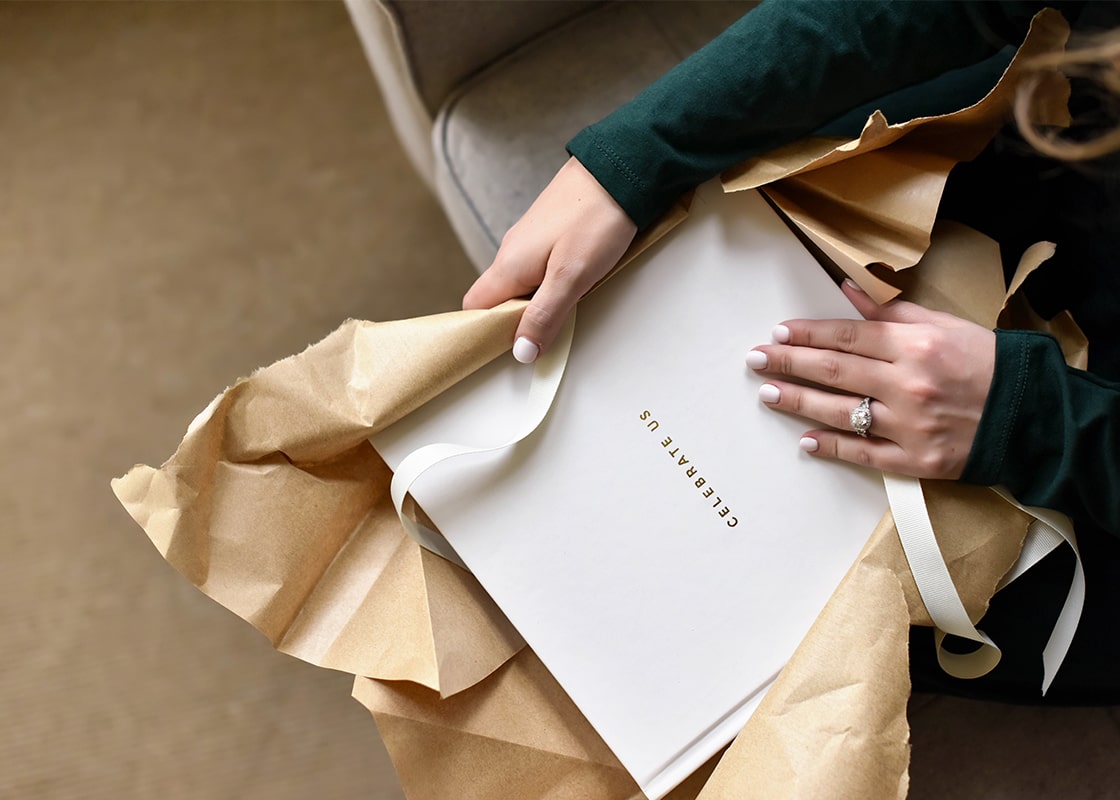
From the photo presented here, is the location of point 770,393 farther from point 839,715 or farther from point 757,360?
point 839,715

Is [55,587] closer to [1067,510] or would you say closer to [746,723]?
[746,723]

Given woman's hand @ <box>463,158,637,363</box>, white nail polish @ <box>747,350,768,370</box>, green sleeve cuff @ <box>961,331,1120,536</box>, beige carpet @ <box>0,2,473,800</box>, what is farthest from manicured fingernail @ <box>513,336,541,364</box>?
beige carpet @ <box>0,2,473,800</box>

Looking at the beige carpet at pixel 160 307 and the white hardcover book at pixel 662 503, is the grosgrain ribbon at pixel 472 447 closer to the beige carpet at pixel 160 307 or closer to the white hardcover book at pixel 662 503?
the white hardcover book at pixel 662 503

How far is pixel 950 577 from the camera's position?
46 cm

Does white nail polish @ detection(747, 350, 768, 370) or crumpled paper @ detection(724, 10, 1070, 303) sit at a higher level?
crumpled paper @ detection(724, 10, 1070, 303)

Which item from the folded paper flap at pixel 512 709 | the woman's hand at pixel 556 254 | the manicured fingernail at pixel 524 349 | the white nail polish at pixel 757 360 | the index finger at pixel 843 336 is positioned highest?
the woman's hand at pixel 556 254

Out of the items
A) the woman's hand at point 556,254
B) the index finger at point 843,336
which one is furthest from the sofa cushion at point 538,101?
the index finger at point 843,336

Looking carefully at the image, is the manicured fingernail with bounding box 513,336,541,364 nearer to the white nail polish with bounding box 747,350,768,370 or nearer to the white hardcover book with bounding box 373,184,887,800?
the white hardcover book with bounding box 373,184,887,800

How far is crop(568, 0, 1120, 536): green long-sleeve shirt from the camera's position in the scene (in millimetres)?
478

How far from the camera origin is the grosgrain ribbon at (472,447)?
1.51 ft

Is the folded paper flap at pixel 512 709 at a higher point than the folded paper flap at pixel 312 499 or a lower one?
Answer: lower

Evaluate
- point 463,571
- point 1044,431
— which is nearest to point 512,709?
point 463,571

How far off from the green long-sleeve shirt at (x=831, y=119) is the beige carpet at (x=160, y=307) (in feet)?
1.57

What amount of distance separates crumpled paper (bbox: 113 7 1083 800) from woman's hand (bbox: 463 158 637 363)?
0.02 meters
